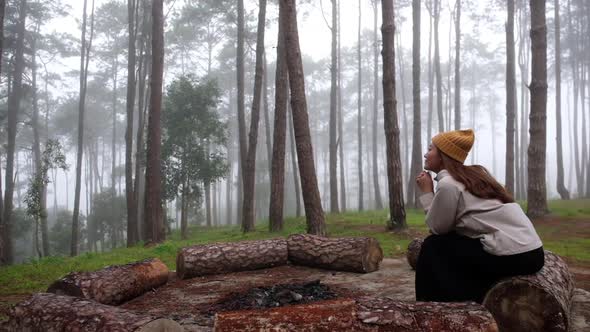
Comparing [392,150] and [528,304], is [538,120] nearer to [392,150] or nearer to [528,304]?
[392,150]

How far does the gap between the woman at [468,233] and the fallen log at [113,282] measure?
3.87 m

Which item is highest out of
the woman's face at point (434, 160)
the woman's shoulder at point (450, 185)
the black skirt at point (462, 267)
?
the woman's face at point (434, 160)

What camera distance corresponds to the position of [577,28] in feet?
96.8

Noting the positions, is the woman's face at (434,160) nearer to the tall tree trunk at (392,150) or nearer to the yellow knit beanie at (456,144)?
the yellow knit beanie at (456,144)

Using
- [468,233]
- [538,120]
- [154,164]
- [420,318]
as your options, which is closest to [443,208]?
[468,233]

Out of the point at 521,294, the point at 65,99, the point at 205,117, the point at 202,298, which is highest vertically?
the point at 65,99

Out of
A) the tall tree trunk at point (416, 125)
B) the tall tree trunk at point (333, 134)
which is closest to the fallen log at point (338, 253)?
the tall tree trunk at point (333, 134)

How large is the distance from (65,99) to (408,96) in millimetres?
39908

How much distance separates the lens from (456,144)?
321cm

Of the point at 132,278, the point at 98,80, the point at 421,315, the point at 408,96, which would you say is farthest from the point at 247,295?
the point at 408,96

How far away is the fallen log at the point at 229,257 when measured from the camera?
6.60m

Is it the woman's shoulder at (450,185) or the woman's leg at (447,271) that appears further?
the woman's leg at (447,271)

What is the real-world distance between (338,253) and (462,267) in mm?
3426

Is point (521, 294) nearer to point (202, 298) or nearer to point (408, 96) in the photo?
point (202, 298)
